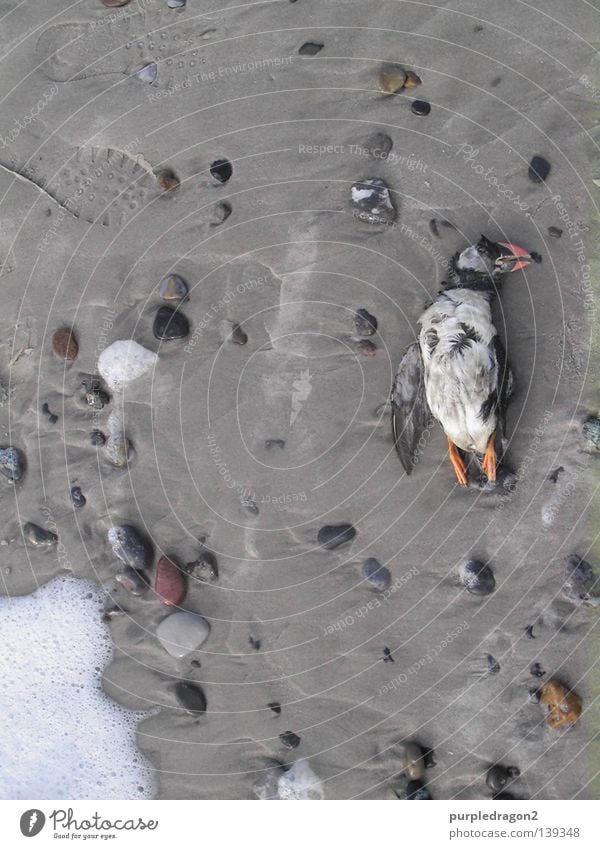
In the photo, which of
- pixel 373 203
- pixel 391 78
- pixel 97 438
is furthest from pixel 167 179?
pixel 97 438

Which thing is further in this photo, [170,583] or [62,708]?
[62,708]

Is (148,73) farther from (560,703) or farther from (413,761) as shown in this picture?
(560,703)

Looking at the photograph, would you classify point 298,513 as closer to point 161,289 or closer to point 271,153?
point 161,289

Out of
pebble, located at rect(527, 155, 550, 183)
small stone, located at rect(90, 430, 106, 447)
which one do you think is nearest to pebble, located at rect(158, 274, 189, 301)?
small stone, located at rect(90, 430, 106, 447)

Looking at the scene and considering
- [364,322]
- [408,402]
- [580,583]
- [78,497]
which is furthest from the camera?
[78,497]

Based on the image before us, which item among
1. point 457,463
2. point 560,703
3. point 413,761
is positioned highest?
point 457,463

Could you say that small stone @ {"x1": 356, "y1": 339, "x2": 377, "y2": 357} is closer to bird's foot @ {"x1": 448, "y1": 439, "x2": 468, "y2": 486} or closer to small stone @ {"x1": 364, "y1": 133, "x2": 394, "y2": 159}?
bird's foot @ {"x1": 448, "y1": 439, "x2": 468, "y2": 486}

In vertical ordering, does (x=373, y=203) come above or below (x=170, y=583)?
above
